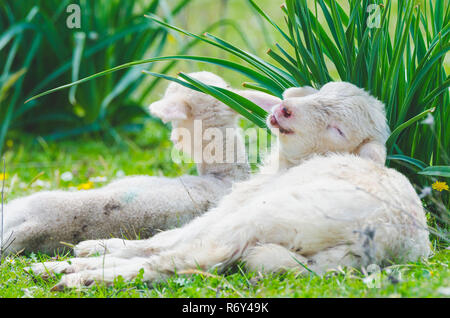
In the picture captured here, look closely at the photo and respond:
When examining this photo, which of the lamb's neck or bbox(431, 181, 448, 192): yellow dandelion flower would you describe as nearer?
bbox(431, 181, 448, 192): yellow dandelion flower

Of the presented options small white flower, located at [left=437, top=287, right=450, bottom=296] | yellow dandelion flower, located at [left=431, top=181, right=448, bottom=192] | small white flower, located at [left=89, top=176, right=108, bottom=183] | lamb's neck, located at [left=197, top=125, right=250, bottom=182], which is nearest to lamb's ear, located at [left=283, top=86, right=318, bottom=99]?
yellow dandelion flower, located at [left=431, top=181, right=448, bottom=192]

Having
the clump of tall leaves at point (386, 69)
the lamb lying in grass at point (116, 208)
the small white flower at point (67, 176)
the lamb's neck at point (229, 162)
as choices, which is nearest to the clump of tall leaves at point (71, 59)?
the small white flower at point (67, 176)

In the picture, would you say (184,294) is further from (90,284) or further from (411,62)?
(411,62)

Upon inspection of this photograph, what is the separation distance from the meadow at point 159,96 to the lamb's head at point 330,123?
0.65 ft

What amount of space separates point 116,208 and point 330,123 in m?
1.31

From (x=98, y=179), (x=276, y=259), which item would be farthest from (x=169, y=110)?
(x=276, y=259)

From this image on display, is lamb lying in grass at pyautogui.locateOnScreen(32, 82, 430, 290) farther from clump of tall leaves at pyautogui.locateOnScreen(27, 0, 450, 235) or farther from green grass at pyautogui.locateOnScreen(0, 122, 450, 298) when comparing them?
clump of tall leaves at pyautogui.locateOnScreen(27, 0, 450, 235)

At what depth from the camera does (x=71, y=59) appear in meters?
6.09

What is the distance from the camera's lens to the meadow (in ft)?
7.73

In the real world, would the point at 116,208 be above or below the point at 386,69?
below

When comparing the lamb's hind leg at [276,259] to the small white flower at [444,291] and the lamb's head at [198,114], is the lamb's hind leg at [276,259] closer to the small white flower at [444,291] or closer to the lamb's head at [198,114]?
the small white flower at [444,291]

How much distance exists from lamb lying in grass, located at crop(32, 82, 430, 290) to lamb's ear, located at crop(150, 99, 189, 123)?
90 cm

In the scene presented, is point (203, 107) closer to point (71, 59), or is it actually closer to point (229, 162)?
point (229, 162)

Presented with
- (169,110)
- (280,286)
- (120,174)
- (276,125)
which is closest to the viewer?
(280,286)
